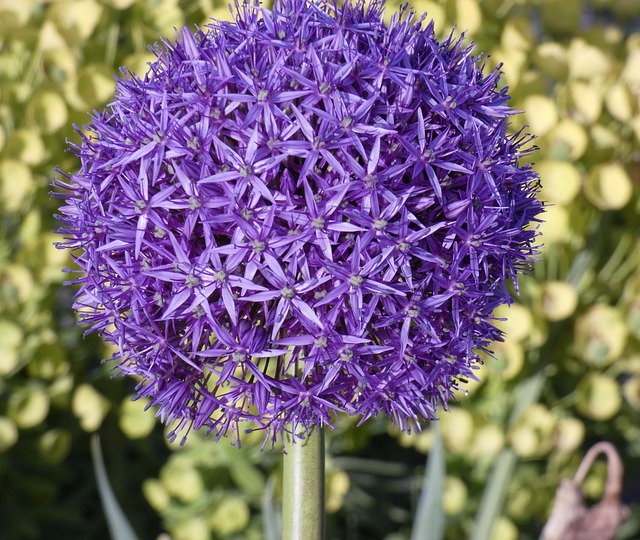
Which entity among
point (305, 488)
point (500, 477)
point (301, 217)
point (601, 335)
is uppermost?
point (301, 217)

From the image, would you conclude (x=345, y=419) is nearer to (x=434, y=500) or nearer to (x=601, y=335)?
(x=434, y=500)

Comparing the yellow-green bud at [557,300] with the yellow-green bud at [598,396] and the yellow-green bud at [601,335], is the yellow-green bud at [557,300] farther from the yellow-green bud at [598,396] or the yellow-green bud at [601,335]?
the yellow-green bud at [598,396]

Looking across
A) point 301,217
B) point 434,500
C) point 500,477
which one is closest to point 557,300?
point 500,477

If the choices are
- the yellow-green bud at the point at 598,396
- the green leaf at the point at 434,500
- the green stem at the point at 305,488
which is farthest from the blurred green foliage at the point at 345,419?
the green stem at the point at 305,488

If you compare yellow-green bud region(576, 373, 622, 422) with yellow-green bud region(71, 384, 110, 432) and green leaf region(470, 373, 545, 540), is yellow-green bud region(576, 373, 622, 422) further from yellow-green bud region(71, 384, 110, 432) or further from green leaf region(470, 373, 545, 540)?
yellow-green bud region(71, 384, 110, 432)

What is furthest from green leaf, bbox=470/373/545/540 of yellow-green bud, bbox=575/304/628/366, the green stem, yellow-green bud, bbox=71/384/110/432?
the green stem

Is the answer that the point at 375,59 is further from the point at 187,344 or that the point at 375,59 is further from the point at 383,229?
the point at 187,344
